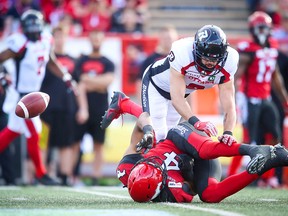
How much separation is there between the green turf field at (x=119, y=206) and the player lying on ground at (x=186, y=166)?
106mm

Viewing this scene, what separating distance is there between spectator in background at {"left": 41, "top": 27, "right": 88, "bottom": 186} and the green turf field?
2.90 m

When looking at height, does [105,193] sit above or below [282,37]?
below

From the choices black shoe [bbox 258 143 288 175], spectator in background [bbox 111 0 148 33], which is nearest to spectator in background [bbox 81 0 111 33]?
spectator in background [bbox 111 0 148 33]

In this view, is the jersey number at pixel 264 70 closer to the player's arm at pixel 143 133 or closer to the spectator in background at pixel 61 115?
the spectator in background at pixel 61 115

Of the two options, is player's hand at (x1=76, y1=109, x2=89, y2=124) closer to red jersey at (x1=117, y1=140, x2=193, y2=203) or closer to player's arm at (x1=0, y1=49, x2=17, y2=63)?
player's arm at (x1=0, y1=49, x2=17, y2=63)

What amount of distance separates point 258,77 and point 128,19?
12.3 feet

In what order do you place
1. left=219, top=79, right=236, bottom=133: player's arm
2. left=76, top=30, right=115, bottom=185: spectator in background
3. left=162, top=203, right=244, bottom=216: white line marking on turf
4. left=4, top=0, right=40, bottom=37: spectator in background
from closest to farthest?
left=162, top=203, right=244, bottom=216: white line marking on turf, left=219, top=79, right=236, bottom=133: player's arm, left=76, top=30, right=115, bottom=185: spectator in background, left=4, top=0, right=40, bottom=37: spectator in background

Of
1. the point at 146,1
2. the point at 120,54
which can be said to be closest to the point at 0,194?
the point at 120,54

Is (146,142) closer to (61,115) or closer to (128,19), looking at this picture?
(61,115)

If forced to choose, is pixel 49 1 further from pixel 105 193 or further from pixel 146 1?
pixel 105 193

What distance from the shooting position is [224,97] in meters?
6.86

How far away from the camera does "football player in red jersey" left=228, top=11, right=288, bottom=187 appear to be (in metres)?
9.65

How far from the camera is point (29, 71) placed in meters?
9.35

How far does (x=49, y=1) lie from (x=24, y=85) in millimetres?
3959
